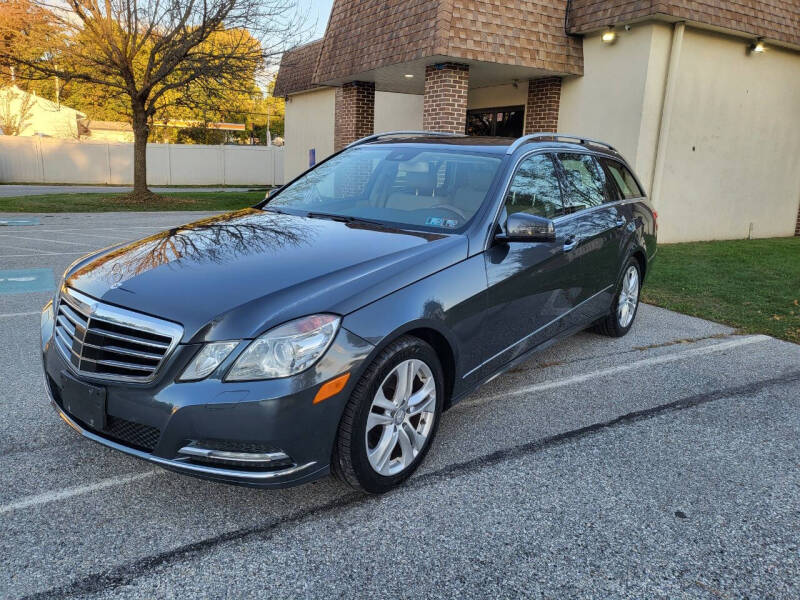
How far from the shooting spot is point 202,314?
260 cm

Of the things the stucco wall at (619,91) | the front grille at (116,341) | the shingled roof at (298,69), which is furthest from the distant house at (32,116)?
the front grille at (116,341)

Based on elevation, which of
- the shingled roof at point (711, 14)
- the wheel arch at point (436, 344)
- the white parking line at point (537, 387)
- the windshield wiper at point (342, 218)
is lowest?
the white parking line at point (537, 387)

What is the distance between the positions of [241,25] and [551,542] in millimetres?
17303

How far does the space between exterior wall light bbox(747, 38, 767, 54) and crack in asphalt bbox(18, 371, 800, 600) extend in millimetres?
9503

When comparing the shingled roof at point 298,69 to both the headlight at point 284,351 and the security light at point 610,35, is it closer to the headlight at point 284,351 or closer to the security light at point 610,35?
the security light at point 610,35

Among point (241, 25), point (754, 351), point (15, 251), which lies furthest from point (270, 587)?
point (241, 25)

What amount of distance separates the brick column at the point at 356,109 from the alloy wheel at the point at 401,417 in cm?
1222

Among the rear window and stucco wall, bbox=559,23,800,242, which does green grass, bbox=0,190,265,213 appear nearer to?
stucco wall, bbox=559,23,800,242

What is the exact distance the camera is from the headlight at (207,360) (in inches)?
99.1

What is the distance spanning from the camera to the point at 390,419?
2.98m

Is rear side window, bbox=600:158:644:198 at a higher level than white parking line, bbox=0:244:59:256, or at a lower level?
higher

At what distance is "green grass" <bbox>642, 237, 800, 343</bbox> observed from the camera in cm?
678

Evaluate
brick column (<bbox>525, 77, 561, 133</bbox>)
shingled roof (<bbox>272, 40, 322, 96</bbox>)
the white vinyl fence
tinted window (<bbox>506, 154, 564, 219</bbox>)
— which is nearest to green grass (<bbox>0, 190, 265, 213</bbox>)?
shingled roof (<bbox>272, 40, 322, 96</bbox>)

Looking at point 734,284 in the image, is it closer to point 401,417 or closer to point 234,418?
point 401,417
